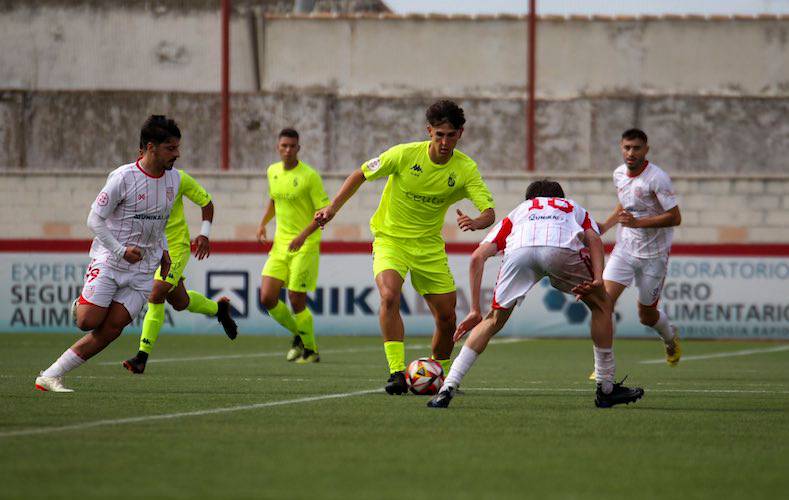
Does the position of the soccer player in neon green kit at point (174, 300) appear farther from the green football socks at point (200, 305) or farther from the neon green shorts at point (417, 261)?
the neon green shorts at point (417, 261)

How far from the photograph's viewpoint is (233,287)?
66.4ft

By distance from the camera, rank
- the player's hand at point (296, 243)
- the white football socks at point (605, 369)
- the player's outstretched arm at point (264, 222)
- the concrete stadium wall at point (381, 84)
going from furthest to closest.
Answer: the concrete stadium wall at point (381, 84)
the player's outstretched arm at point (264, 222)
the player's hand at point (296, 243)
the white football socks at point (605, 369)

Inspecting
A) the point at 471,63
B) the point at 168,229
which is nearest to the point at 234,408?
the point at 168,229

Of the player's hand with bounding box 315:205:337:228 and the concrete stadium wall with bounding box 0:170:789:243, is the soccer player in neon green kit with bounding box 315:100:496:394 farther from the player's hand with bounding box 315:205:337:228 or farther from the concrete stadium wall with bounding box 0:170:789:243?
the concrete stadium wall with bounding box 0:170:789:243

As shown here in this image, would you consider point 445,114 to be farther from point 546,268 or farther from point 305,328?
point 305,328

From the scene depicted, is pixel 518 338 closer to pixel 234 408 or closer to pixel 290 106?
pixel 290 106

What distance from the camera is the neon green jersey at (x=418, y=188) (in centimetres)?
1076

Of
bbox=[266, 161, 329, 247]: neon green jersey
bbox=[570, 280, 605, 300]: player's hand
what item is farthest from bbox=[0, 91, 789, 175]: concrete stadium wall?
bbox=[570, 280, 605, 300]: player's hand

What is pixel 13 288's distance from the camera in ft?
66.3

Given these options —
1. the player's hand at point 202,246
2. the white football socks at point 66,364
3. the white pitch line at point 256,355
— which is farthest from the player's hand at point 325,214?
the white pitch line at point 256,355

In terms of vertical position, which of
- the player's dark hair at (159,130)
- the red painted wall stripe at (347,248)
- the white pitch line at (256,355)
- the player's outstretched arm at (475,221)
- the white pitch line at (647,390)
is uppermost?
the player's dark hair at (159,130)

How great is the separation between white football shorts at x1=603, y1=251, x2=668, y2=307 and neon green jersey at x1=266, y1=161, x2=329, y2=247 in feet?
9.98

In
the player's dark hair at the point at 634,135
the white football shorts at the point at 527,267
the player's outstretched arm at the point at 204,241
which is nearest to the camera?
the white football shorts at the point at 527,267

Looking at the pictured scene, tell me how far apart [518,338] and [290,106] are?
26.7ft
